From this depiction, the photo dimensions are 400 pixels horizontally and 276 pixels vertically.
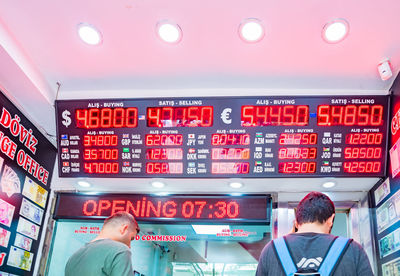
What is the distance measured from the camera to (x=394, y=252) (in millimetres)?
3879

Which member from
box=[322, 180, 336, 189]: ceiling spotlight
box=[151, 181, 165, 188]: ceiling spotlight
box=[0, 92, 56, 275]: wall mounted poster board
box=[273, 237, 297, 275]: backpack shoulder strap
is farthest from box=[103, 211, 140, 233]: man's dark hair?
box=[322, 180, 336, 189]: ceiling spotlight

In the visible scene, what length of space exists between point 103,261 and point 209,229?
277 centimetres

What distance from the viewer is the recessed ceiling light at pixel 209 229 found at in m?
5.41

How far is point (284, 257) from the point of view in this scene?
203 centimetres

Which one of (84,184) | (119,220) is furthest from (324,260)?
(84,184)

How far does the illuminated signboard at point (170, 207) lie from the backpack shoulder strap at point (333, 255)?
3.02 m

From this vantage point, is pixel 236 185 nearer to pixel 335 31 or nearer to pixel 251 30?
pixel 251 30

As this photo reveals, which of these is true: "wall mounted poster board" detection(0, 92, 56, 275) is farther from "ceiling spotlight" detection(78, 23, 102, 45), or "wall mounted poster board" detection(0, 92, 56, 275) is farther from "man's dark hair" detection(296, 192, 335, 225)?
"man's dark hair" detection(296, 192, 335, 225)

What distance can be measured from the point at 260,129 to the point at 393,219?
154 centimetres

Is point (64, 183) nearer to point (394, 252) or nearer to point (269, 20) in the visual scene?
point (269, 20)

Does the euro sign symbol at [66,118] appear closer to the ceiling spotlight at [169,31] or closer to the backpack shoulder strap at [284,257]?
the ceiling spotlight at [169,31]

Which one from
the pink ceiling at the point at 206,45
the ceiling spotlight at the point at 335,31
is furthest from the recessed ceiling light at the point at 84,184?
the ceiling spotlight at the point at 335,31

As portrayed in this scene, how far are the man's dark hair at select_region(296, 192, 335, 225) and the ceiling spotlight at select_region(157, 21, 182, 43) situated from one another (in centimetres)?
207

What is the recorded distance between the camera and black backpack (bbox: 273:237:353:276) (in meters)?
1.93
